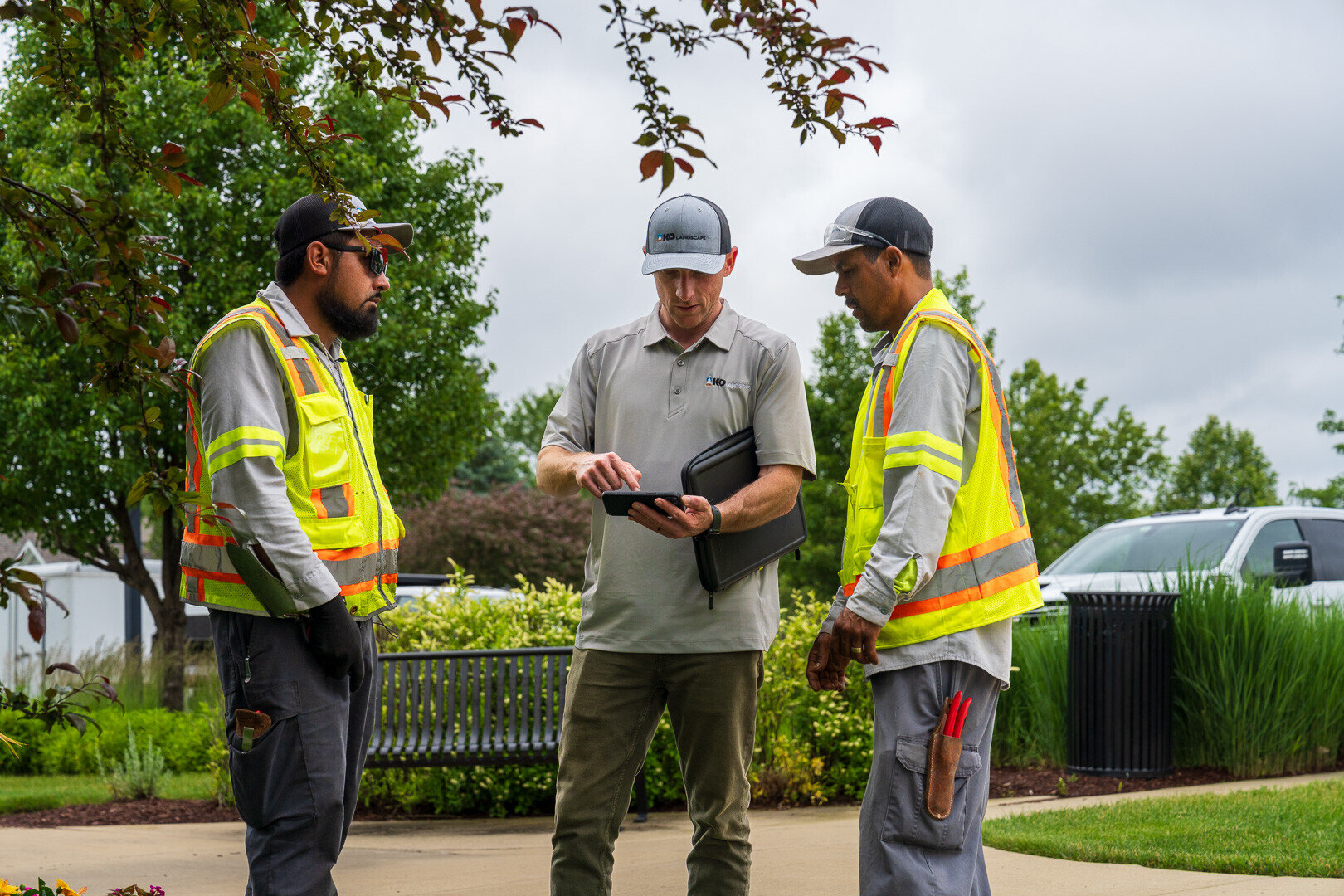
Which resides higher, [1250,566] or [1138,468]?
[1138,468]

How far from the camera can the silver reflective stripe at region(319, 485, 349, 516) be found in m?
3.16

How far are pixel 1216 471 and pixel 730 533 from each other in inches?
1970

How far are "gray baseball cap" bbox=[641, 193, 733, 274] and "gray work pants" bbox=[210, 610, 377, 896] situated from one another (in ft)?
4.85

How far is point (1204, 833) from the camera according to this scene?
18.7 feet

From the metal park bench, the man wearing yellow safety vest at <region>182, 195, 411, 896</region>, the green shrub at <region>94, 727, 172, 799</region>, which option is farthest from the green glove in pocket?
the green shrub at <region>94, 727, 172, 799</region>

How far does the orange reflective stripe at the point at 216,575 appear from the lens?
3.02 m

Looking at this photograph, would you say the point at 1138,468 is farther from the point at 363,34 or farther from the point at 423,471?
the point at 363,34

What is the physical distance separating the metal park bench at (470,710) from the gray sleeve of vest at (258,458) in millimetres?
3739

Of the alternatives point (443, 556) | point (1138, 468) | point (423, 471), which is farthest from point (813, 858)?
point (1138, 468)

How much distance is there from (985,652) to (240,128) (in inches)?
548

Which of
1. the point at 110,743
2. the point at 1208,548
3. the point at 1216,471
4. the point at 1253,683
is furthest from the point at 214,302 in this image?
the point at 1216,471

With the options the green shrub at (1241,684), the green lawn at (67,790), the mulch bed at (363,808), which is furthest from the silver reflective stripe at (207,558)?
the green shrub at (1241,684)

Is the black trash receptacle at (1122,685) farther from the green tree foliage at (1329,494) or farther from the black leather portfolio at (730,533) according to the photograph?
the green tree foliage at (1329,494)

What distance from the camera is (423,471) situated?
1648 cm
